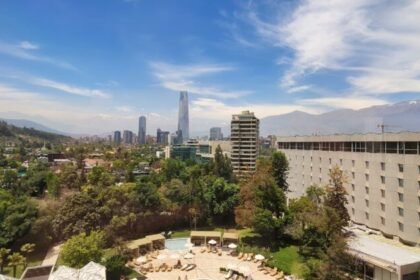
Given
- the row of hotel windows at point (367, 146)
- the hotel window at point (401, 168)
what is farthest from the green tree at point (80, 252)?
the row of hotel windows at point (367, 146)

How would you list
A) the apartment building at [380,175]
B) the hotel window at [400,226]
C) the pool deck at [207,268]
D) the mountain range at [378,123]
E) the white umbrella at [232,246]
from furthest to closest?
the mountain range at [378,123] → the white umbrella at [232,246] → the hotel window at [400,226] → the apartment building at [380,175] → the pool deck at [207,268]

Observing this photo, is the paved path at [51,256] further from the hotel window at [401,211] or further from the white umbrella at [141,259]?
the hotel window at [401,211]

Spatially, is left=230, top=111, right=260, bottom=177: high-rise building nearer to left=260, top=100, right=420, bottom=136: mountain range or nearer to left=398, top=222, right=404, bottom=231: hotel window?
left=260, top=100, right=420, bottom=136: mountain range

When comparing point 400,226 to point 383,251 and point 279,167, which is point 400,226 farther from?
point 279,167

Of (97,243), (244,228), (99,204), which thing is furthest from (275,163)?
(97,243)

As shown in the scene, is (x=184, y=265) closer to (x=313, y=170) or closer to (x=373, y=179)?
(x=373, y=179)

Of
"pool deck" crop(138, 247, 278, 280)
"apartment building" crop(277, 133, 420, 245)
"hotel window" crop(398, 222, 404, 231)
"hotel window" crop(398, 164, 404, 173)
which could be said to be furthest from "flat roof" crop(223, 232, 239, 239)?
"hotel window" crop(398, 164, 404, 173)

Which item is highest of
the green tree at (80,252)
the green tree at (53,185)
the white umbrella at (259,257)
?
the green tree at (53,185)

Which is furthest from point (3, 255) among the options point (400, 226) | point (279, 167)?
point (400, 226)

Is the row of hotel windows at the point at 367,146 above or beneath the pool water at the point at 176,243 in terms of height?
above
